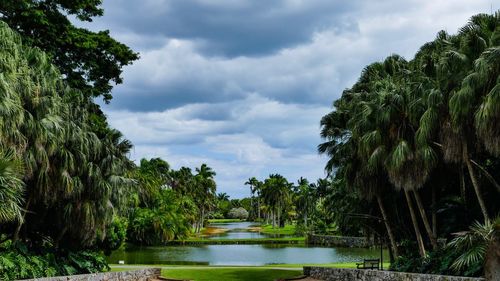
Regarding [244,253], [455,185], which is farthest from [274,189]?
[455,185]

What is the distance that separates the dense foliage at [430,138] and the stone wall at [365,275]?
125 centimetres

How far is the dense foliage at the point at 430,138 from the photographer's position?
17375 millimetres

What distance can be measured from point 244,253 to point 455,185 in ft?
104

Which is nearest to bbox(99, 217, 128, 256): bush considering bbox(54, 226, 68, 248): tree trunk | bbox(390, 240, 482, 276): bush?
bbox(54, 226, 68, 248): tree trunk

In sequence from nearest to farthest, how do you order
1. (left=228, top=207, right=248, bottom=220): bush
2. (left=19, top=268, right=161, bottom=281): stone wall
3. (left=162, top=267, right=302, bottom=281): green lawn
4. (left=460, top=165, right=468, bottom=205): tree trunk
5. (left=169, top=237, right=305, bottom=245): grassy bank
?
(left=19, top=268, right=161, bottom=281): stone wall → (left=460, top=165, right=468, bottom=205): tree trunk → (left=162, top=267, right=302, bottom=281): green lawn → (left=169, top=237, right=305, bottom=245): grassy bank → (left=228, top=207, right=248, bottom=220): bush

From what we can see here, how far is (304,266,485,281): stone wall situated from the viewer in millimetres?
16561

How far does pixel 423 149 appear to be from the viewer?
20094 millimetres

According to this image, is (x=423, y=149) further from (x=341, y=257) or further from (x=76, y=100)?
(x=341, y=257)

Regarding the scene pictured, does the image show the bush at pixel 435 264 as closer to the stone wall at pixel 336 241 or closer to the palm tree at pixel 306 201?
the stone wall at pixel 336 241

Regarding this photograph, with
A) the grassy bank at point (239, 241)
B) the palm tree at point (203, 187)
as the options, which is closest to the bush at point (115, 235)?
the grassy bank at point (239, 241)

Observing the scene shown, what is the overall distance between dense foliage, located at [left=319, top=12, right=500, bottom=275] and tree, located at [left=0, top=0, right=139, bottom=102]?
12.6m

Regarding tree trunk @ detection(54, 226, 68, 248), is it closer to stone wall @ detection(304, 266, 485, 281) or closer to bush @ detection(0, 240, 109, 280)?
bush @ detection(0, 240, 109, 280)

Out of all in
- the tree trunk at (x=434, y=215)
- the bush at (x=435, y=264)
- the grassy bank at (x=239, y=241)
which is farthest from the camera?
the grassy bank at (x=239, y=241)

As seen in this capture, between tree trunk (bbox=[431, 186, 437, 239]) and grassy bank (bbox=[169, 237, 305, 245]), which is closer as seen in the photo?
tree trunk (bbox=[431, 186, 437, 239])
